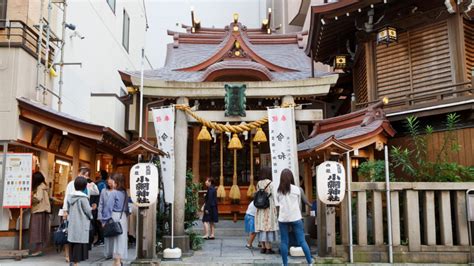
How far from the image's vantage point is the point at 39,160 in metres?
11.9

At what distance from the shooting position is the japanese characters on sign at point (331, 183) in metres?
9.45

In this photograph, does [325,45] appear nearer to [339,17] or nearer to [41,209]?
[339,17]

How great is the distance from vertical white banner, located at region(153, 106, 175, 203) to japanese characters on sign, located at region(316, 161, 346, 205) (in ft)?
13.0

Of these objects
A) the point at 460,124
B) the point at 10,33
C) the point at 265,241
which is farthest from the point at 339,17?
the point at 10,33

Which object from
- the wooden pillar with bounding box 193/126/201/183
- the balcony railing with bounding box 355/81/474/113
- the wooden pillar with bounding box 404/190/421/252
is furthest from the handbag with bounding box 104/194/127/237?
the wooden pillar with bounding box 193/126/201/183

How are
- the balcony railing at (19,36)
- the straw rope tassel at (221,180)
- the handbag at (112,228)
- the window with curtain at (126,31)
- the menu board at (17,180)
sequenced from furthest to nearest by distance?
1. the window with curtain at (126,31)
2. the straw rope tassel at (221,180)
3. the balcony railing at (19,36)
4. the menu board at (17,180)
5. the handbag at (112,228)

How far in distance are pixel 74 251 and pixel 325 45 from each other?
11373mm

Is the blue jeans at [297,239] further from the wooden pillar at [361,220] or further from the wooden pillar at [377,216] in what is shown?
the wooden pillar at [377,216]

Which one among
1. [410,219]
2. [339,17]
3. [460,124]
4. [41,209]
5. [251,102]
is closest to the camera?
[410,219]

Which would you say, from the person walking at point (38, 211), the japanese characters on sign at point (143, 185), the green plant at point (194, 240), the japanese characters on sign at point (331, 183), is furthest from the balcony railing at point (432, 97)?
the person walking at point (38, 211)

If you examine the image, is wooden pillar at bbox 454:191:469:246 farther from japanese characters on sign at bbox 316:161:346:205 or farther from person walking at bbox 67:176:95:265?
person walking at bbox 67:176:95:265

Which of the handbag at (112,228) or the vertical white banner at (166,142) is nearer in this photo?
the handbag at (112,228)

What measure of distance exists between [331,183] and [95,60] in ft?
44.0

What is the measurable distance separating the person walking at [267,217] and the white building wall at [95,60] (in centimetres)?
823
